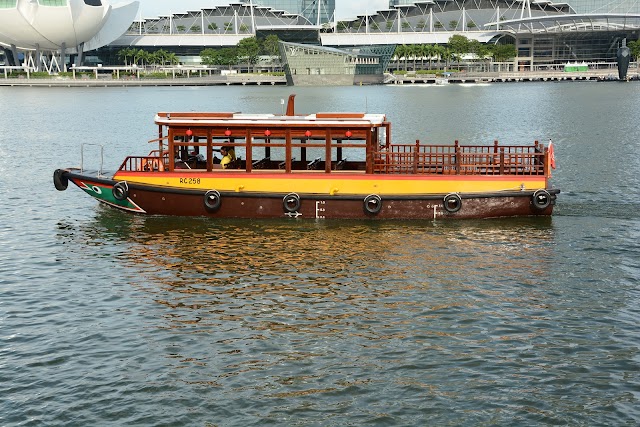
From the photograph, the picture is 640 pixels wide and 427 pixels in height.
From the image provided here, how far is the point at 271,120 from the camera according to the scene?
27.0 meters

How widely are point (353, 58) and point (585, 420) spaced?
6709 inches

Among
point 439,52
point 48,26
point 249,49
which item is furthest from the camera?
point 439,52

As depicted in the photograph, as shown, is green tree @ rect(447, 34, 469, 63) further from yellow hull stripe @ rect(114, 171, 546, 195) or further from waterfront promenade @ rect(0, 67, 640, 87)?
yellow hull stripe @ rect(114, 171, 546, 195)

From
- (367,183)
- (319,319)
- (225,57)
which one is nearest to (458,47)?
(225,57)

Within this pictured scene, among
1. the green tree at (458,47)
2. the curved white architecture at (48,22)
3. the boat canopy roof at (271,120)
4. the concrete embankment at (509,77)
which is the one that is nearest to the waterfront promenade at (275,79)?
the concrete embankment at (509,77)

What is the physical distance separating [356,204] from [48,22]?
6736 inches

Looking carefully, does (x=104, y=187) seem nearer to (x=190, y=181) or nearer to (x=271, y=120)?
(x=190, y=181)

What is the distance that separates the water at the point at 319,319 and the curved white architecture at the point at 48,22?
6341 inches

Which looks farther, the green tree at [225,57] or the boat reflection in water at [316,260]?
the green tree at [225,57]

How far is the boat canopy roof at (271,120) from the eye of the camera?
87.7ft

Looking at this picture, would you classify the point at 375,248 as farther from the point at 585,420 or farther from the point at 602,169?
the point at 602,169

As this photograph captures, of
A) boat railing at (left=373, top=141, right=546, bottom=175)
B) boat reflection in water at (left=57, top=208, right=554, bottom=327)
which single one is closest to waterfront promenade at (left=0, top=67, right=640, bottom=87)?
boat reflection in water at (left=57, top=208, right=554, bottom=327)

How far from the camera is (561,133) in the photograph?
59.8 m

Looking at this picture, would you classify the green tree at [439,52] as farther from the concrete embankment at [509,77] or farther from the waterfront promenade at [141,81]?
the waterfront promenade at [141,81]
